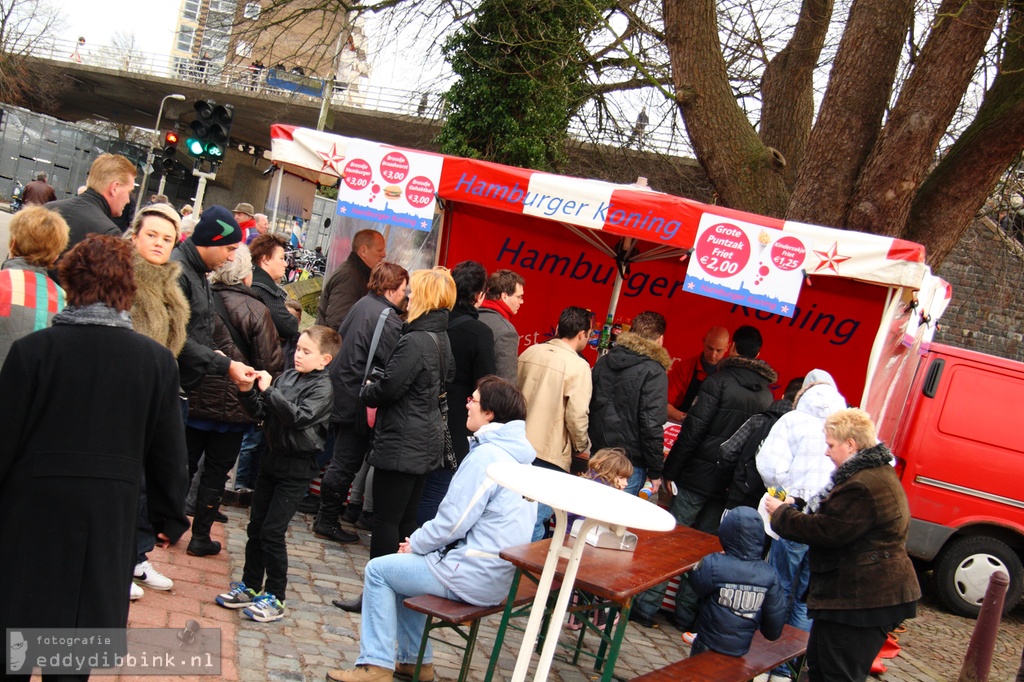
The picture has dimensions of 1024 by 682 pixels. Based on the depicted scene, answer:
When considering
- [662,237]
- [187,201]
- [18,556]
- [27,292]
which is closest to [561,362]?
[662,237]

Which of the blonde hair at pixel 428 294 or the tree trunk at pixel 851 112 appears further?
the tree trunk at pixel 851 112

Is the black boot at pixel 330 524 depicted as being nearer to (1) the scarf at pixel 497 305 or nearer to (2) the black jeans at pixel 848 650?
(1) the scarf at pixel 497 305

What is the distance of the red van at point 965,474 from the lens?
8156 millimetres

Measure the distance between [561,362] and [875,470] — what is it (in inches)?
90.1

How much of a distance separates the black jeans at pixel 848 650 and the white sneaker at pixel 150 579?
3167mm

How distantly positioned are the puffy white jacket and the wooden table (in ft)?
2.81

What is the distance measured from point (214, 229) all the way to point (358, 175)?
2.54 m

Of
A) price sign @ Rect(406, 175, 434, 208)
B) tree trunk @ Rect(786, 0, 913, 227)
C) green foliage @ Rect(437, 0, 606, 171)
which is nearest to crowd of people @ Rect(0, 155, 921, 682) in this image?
→ price sign @ Rect(406, 175, 434, 208)

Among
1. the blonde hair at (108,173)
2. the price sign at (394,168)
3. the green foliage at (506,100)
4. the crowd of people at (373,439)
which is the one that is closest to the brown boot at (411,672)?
the crowd of people at (373,439)

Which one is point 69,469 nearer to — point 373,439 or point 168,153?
point 373,439

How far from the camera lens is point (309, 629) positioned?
4777 mm

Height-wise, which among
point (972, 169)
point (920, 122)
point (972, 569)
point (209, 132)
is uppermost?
point (920, 122)

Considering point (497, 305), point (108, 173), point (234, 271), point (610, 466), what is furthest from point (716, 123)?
point (108, 173)

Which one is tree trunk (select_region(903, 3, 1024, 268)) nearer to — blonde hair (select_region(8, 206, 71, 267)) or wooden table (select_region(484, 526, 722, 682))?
wooden table (select_region(484, 526, 722, 682))
